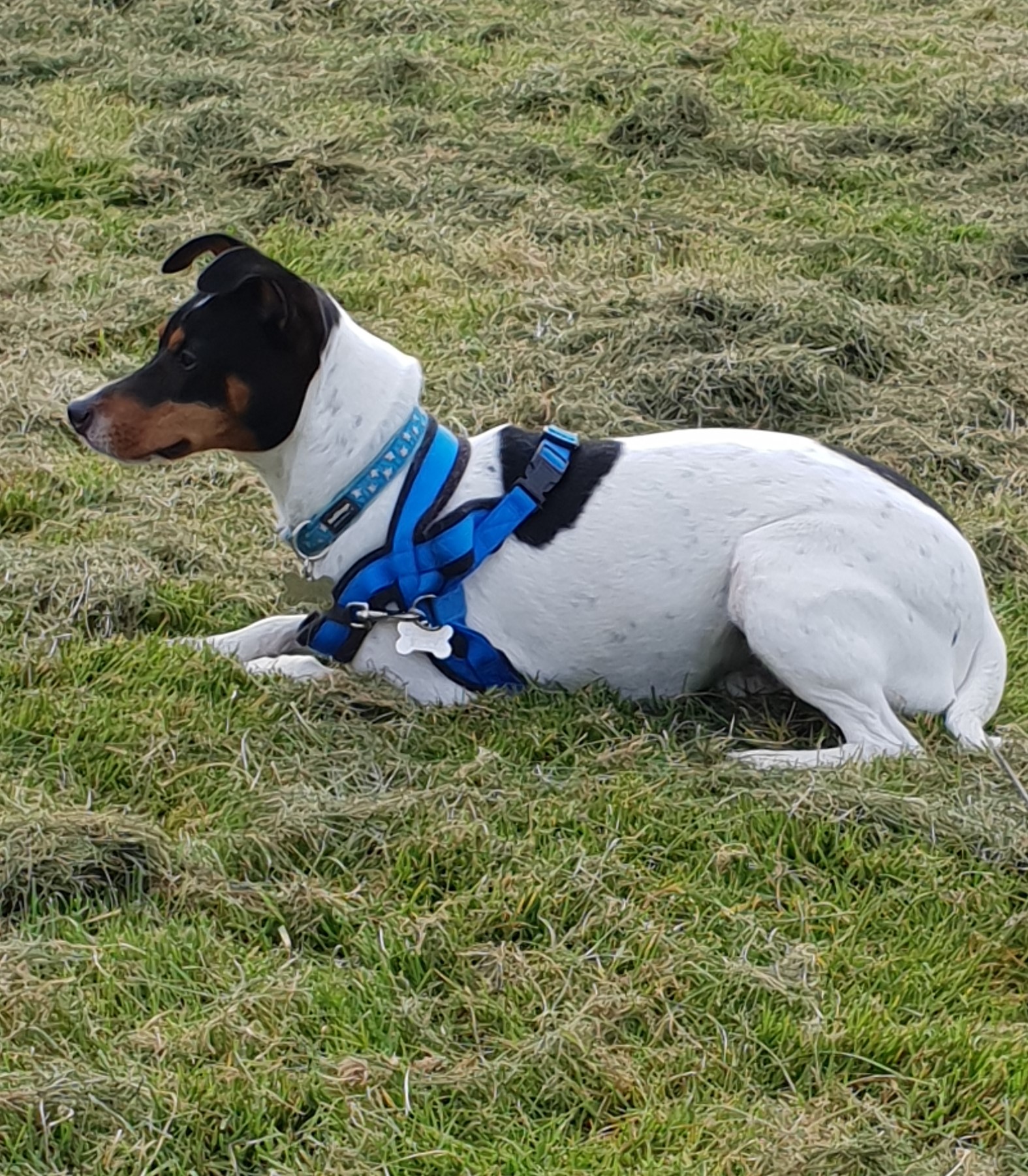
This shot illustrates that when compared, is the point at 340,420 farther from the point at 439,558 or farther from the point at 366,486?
the point at 439,558

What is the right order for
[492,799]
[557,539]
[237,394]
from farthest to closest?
1. [557,539]
2. [237,394]
3. [492,799]

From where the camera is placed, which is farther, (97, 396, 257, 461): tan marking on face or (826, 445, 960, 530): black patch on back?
(826, 445, 960, 530): black patch on back

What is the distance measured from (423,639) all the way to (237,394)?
0.73 meters

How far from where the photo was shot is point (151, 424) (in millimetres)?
3963

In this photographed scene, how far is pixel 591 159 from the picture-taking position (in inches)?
318

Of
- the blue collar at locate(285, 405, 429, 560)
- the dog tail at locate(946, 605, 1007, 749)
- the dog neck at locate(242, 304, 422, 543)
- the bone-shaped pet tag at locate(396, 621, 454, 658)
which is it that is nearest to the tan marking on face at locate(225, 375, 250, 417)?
the dog neck at locate(242, 304, 422, 543)

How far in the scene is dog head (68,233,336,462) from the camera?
3.94m

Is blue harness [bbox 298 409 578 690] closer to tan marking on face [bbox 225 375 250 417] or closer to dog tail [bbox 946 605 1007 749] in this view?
tan marking on face [bbox 225 375 250 417]

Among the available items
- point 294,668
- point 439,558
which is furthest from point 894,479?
point 294,668

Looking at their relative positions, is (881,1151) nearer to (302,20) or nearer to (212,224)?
(212,224)

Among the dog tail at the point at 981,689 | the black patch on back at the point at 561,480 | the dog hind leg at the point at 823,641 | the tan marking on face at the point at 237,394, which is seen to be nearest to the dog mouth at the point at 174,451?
the tan marking on face at the point at 237,394

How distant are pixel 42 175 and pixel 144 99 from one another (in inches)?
47.4

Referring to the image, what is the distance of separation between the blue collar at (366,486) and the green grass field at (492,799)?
398 millimetres

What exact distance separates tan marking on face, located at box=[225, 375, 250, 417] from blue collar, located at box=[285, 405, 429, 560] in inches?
12.2
